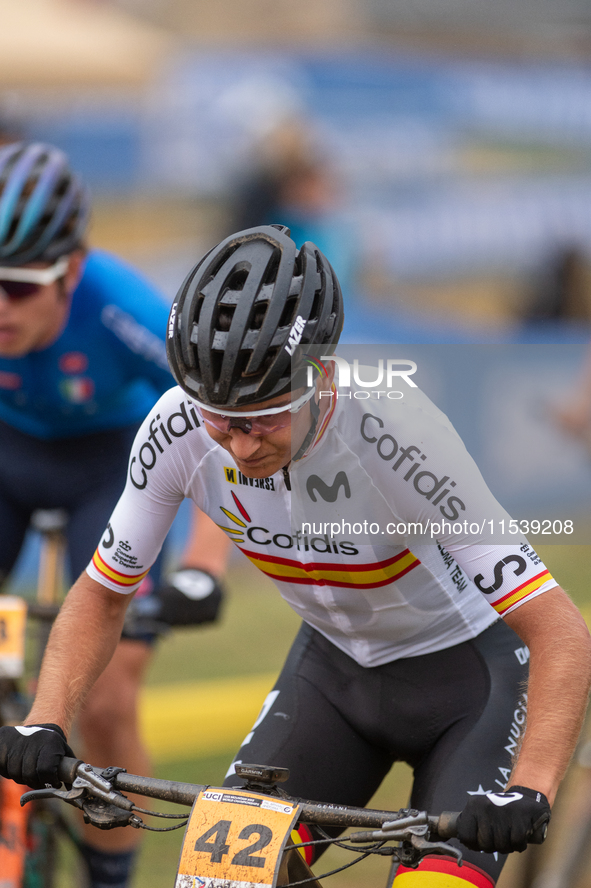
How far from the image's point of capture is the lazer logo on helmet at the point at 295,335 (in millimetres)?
2355

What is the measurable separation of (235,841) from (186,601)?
1516mm

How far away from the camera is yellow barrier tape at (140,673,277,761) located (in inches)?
220

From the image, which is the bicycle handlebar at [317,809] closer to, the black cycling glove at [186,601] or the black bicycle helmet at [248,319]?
the black bicycle helmet at [248,319]

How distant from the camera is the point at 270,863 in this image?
1983mm

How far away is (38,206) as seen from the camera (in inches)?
165

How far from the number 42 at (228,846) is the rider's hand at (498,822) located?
0.37 m

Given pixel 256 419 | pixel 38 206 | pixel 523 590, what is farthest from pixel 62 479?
pixel 523 590

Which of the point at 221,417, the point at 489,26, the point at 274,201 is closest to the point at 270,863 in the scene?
the point at 221,417

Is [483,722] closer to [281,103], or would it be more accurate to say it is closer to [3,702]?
[3,702]

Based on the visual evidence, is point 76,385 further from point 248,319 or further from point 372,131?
point 372,131

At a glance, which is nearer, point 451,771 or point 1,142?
point 451,771

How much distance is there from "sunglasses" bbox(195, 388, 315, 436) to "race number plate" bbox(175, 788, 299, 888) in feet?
2.50

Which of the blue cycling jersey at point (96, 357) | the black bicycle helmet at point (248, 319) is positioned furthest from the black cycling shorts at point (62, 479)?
the black bicycle helmet at point (248, 319)

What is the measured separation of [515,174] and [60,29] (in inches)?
A: 211
